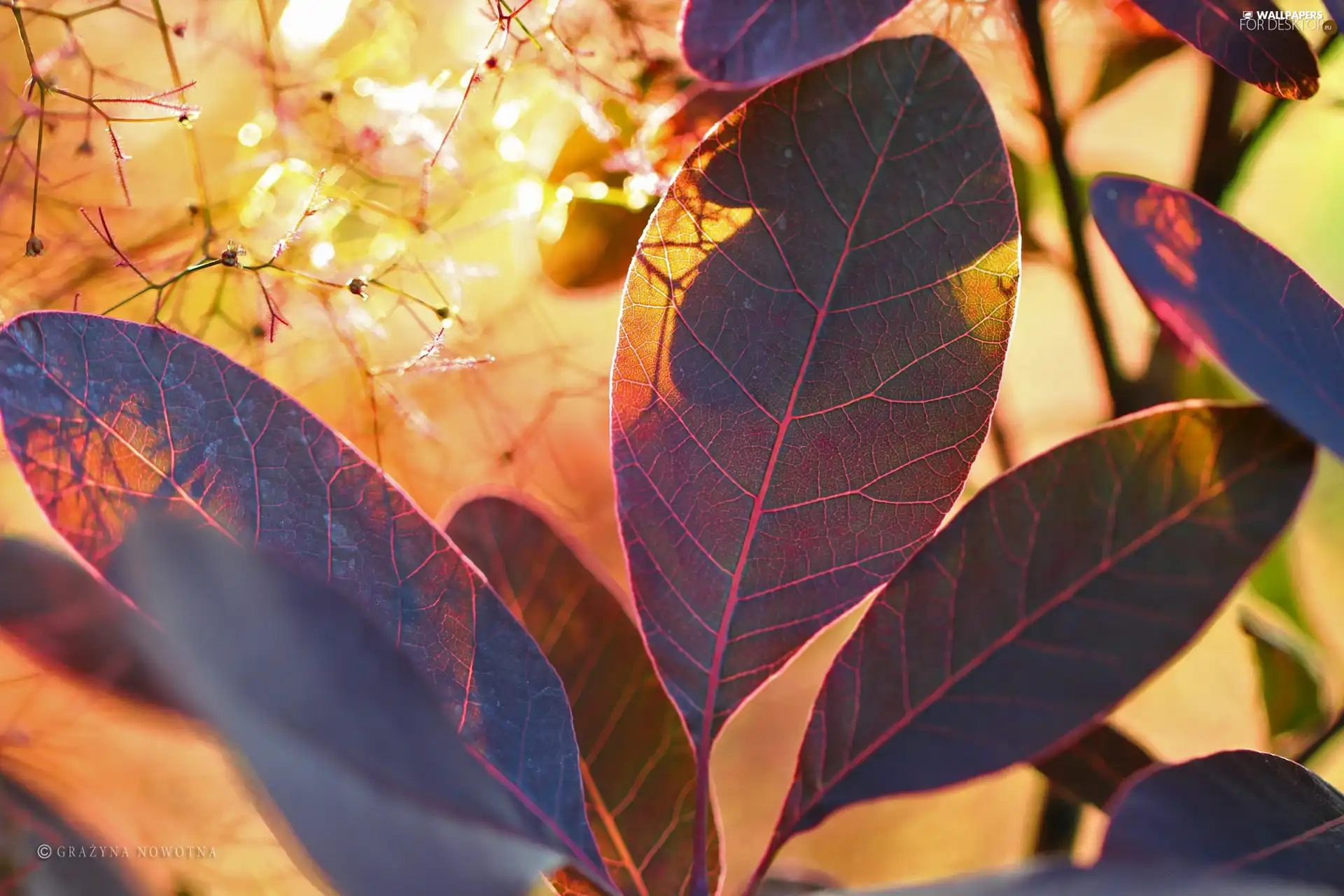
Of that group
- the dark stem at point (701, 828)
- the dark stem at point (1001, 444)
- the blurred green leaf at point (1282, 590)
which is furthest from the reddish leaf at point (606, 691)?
the blurred green leaf at point (1282, 590)

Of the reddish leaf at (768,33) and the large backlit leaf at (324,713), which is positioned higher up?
the reddish leaf at (768,33)

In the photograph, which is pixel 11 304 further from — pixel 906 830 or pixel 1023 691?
pixel 906 830

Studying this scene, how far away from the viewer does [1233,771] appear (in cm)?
26

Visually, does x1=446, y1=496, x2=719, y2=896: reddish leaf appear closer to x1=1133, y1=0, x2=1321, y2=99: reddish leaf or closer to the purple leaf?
the purple leaf

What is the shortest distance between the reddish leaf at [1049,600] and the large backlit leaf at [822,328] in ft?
0.07

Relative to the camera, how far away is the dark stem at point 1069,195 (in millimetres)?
382

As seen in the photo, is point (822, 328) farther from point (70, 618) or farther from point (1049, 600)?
point (70, 618)

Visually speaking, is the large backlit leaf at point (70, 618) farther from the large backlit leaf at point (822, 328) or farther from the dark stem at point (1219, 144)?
the dark stem at point (1219, 144)

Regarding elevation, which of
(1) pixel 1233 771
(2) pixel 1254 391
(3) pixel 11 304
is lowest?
(1) pixel 1233 771

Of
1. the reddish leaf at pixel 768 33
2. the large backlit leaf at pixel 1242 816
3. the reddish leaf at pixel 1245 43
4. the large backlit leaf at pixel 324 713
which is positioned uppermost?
the reddish leaf at pixel 768 33

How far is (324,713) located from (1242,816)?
0.81 feet

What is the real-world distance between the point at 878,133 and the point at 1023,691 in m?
0.17

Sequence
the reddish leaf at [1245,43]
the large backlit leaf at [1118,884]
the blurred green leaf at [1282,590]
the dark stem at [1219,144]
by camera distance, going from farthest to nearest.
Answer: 1. the blurred green leaf at [1282,590]
2. the dark stem at [1219,144]
3. the reddish leaf at [1245,43]
4. the large backlit leaf at [1118,884]

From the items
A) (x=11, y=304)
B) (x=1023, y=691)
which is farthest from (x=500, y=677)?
(x=11, y=304)
